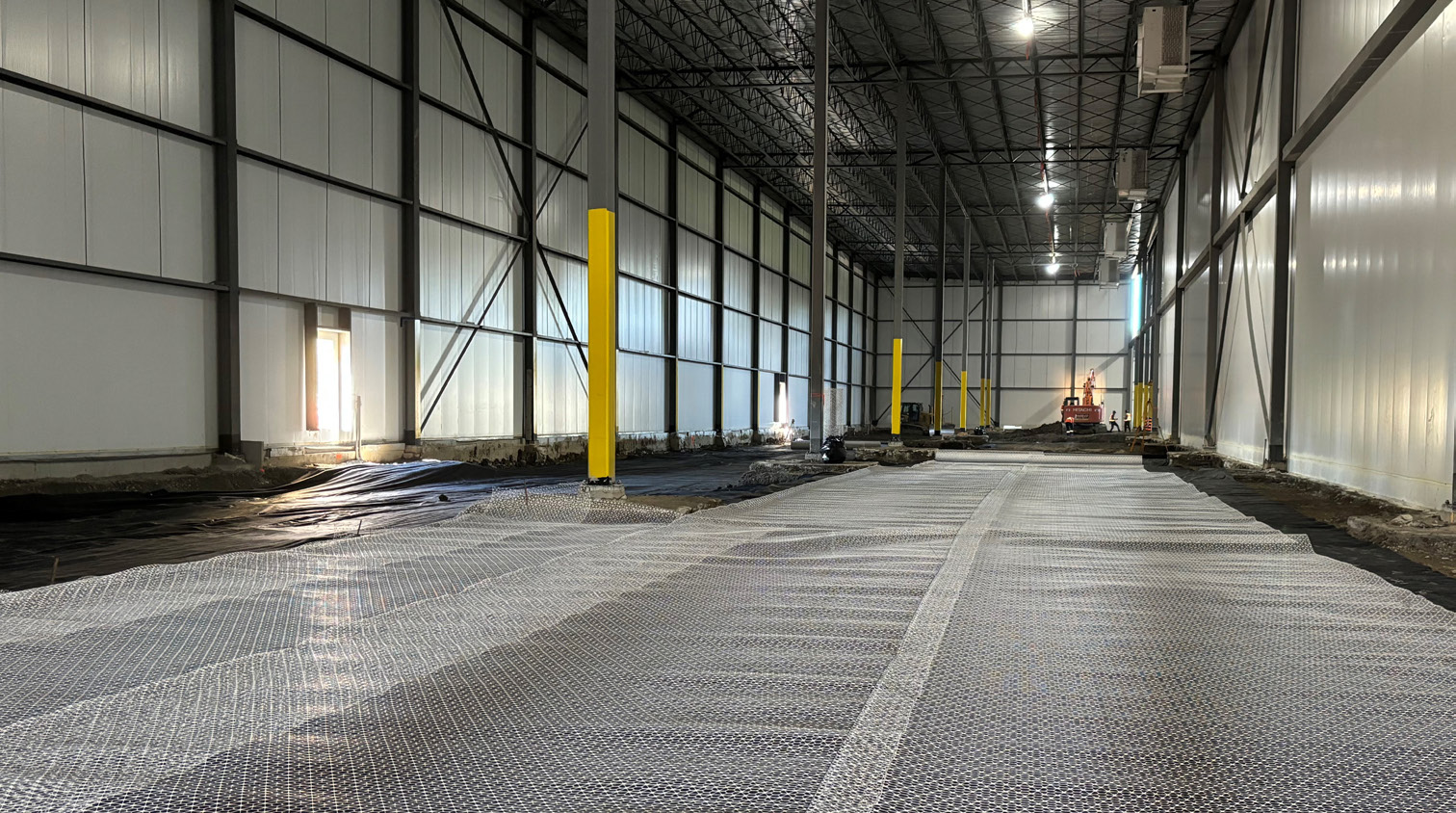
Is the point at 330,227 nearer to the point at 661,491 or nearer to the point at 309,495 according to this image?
the point at 309,495

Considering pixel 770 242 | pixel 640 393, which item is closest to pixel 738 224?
pixel 770 242

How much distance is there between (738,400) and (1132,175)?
1315 centimetres

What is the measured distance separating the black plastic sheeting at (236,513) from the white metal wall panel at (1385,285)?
6862 millimetres

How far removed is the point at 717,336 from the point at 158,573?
24692 mm

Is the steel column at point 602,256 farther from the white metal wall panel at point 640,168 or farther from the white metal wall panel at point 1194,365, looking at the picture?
the white metal wall panel at point 1194,365

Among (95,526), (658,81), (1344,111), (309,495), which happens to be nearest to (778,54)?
(658,81)

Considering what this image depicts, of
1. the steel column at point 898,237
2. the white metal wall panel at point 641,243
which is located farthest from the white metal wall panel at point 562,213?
the steel column at point 898,237

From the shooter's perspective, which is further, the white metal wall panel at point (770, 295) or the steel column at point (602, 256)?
the white metal wall panel at point (770, 295)

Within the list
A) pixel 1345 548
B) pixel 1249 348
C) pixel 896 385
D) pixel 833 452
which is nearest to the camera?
pixel 1345 548

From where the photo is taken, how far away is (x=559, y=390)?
2086 cm

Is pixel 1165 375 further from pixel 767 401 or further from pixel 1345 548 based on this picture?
pixel 1345 548

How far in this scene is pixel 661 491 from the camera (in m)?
13.6

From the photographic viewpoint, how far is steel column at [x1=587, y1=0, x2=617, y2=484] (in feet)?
30.3

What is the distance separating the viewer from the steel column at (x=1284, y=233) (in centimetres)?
1380
